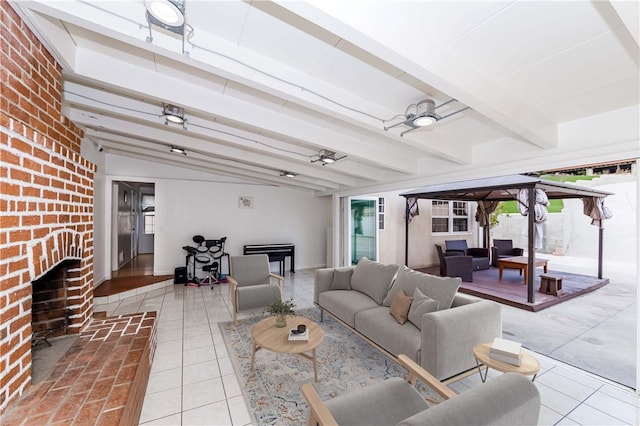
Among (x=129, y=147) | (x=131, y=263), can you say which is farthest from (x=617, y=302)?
(x=131, y=263)

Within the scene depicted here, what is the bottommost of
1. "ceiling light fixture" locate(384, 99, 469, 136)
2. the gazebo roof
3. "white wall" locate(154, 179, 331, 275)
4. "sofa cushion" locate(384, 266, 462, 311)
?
"sofa cushion" locate(384, 266, 462, 311)

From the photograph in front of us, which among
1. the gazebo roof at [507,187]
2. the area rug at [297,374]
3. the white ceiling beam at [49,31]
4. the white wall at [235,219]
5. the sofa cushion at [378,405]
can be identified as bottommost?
the area rug at [297,374]

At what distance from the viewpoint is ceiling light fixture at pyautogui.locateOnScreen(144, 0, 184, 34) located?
4.32ft

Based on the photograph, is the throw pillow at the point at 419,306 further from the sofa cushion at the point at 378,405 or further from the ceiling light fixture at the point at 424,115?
the ceiling light fixture at the point at 424,115

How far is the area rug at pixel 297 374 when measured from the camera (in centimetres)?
207

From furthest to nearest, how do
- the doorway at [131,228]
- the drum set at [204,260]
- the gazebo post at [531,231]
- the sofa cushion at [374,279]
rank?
the doorway at [131,228] < the drum set at [204,260] < the gazebo post at [531,231] < the sofa cushion at [374,279]

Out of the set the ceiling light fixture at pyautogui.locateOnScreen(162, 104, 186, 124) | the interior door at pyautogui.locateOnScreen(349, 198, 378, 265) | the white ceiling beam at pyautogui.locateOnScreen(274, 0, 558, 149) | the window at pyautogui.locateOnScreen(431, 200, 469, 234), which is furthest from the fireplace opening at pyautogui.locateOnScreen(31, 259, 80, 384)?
the window at pyautogui.locateOnScreen(431, 200, 469, 234)

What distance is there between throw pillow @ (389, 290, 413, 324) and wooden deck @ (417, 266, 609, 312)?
2.89 m

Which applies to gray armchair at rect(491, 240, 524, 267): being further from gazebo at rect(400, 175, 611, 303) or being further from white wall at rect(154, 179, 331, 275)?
white wall at rect(154, 179, 331, 275)

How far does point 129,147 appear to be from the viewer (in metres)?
4.88

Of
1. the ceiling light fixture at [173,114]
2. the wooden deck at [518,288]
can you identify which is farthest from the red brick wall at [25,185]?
the wooden deck at [518,288]

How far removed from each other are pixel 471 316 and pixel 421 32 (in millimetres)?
2188

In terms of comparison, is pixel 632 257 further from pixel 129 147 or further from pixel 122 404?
pixel 129 147

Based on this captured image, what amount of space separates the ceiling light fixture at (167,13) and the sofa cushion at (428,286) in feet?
9.49
